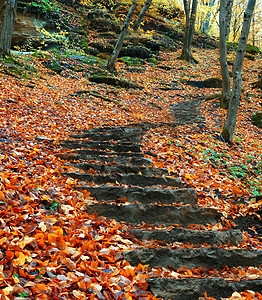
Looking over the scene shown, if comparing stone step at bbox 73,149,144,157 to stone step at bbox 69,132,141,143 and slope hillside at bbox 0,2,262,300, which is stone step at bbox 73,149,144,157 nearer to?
slope hillside at bbox 0,2,262,300

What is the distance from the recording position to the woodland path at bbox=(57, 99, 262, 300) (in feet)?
7.76

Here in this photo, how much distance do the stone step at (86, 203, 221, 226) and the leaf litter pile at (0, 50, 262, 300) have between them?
6.1 inches

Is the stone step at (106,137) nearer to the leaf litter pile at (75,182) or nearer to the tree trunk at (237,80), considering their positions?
the leaf litter pile at (75,182)

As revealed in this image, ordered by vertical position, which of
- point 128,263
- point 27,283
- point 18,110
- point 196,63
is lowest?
point 128,263

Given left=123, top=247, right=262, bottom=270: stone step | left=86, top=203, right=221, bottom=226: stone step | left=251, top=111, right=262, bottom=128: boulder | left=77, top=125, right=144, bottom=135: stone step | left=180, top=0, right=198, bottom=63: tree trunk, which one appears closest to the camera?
left=123, top=247, right=262, bottom=270: stone step

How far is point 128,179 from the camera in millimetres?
4270

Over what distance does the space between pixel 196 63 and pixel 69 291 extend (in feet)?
65.0

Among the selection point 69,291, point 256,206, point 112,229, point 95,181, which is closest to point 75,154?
point 95,181

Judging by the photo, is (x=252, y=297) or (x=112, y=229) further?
(x=112, y=229)

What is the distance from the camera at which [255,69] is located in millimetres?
17656

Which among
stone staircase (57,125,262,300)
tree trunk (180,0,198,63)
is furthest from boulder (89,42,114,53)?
stone staircase (57,125,262,300)

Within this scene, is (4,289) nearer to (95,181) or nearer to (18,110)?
(95,181)

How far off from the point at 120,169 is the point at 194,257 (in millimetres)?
2253

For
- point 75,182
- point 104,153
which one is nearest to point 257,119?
point 104,153
